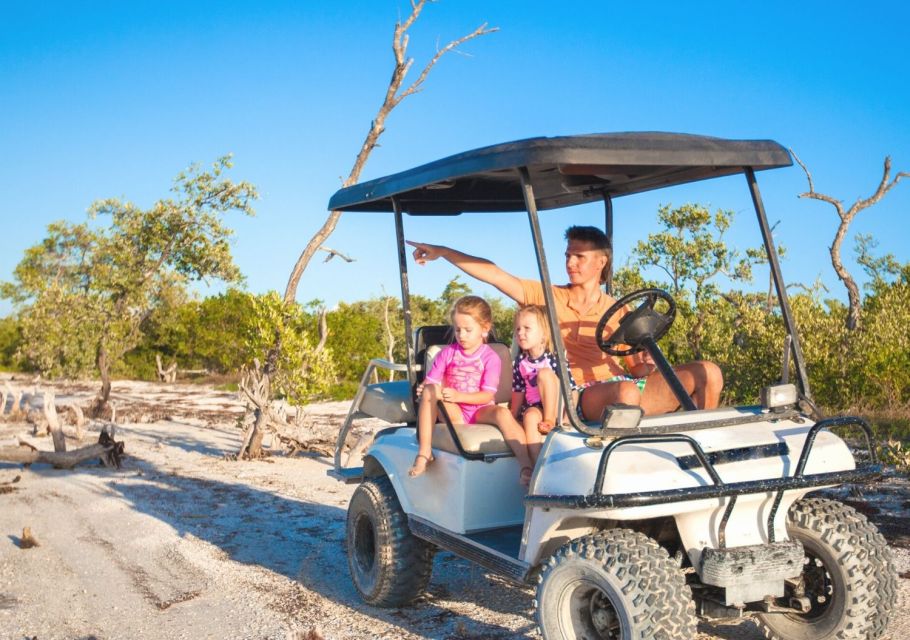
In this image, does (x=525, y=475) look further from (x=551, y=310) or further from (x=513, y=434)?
(x=551, y=310)

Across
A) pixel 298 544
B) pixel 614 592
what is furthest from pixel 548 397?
pixel 298 544

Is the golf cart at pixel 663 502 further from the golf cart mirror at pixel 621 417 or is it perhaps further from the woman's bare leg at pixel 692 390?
the woman's bare leg at pixel 692 390

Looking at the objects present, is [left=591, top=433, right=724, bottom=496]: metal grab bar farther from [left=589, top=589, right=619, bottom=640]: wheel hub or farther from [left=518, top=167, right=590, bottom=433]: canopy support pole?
[left=589, top=589, right=619, bottom=640]: wheel hub

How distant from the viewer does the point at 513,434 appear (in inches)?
173

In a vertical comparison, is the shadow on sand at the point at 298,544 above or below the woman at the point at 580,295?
below

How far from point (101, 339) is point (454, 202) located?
14.9 meters

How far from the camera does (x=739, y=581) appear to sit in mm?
3439

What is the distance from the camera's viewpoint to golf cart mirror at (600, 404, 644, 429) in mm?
3559

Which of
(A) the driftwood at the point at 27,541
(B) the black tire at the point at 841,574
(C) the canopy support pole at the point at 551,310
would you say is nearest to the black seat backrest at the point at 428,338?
(C) the canopy support pole at the point at 551,310

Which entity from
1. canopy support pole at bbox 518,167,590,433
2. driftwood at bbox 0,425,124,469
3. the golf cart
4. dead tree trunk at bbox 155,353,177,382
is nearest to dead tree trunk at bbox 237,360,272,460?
driftwood at bbox 0,425,124,469

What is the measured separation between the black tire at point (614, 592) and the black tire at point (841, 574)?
0.78m

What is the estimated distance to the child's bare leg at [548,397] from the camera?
4.39 metres

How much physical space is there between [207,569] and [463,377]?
100.0 inches

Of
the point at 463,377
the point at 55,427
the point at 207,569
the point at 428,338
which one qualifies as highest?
the point at 428,338
